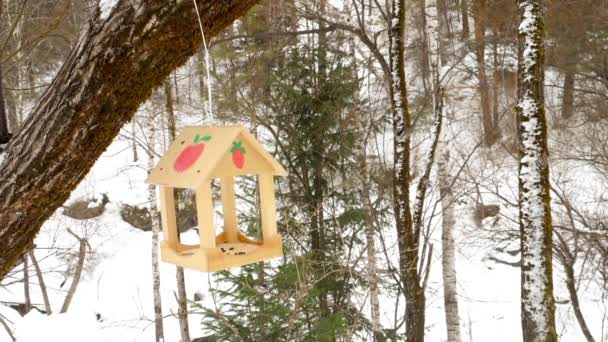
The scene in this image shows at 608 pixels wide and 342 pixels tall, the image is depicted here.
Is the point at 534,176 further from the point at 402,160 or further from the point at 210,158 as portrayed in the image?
the point at 210,158

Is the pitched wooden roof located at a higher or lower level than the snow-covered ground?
higher

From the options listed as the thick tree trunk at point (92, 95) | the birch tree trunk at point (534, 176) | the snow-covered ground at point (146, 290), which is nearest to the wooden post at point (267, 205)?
the thick tree trunk at point (92, 95)

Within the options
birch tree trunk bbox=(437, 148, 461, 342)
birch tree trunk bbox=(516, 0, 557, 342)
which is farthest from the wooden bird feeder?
birch tree trunk bbox=(437, 148, 461, 342)

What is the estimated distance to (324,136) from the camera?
23.7 feet

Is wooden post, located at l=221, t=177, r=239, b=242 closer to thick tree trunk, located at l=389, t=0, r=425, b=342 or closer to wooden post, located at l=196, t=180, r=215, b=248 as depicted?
wooden post, located at l=196, t=180, r=215, b=248

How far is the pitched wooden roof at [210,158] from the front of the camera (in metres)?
1.85

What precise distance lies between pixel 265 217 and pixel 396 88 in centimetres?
349

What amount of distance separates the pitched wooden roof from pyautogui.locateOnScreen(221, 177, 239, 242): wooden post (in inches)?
15.7

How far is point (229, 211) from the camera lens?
2.52 metres

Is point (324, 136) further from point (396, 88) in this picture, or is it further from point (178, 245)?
point (178, 245)

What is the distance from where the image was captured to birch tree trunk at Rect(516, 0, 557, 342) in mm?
4789

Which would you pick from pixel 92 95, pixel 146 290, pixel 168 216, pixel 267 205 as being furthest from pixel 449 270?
pixel 146 290

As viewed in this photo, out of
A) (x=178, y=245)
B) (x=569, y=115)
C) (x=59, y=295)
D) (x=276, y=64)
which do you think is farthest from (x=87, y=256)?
(x=569, y=115)

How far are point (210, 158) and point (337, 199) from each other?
5.71 meters
